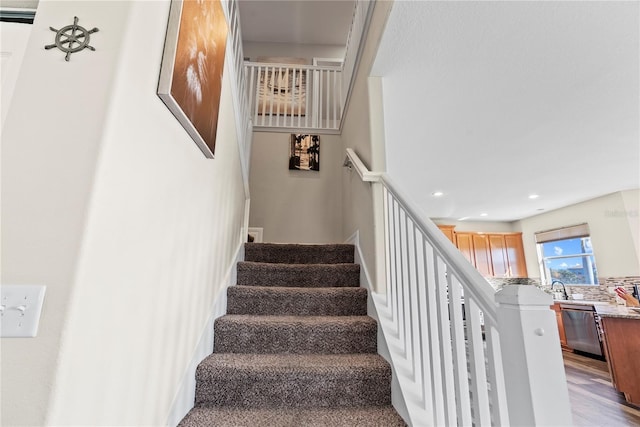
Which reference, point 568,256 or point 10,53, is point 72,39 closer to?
point 10,53

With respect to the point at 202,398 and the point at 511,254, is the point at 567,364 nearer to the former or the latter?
the point at 511,254

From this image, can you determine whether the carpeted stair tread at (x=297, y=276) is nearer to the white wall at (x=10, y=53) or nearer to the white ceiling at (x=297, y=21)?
the white wall at (x=10, y=53)

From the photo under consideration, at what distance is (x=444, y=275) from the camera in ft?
3.18

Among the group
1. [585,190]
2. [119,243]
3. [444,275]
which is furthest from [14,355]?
[585,190]

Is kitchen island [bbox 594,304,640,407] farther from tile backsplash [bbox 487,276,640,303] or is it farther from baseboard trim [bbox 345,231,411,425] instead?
baseboard trim [bbox 345,231,411,425]

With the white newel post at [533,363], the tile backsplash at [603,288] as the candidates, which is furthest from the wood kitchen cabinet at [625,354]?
the white newel post at [533,363]

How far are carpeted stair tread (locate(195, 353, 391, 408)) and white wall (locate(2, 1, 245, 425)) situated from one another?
34 centimetres

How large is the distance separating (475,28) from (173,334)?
7.02 ft

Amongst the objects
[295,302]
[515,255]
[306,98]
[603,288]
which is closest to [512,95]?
[295,302]

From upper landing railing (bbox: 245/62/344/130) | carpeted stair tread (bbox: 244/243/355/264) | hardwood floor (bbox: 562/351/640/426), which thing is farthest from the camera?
upper landing railing (bbox: 245/62/344/130)

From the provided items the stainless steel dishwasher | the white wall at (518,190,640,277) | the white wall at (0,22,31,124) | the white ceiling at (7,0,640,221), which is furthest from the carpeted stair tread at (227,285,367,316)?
the white wall at (518,190,640,277)

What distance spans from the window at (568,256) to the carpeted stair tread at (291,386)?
225 inches

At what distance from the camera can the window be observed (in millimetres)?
5074

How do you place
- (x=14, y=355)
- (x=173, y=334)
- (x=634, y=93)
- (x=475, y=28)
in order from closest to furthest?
(x=14, y=355) < (x=173, y=334) < (x=475, y=28) < (x=634, y=93)
